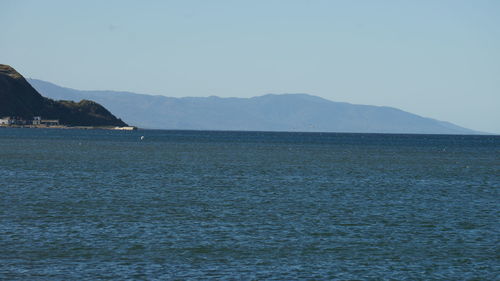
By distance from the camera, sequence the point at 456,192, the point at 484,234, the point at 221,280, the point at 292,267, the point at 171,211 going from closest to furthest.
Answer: the point at 221,280, the point at 292,267, the point at 484,234, the point at 171,211, the point at 456,192

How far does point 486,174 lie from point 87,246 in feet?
223

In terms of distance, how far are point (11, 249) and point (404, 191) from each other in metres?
40.4

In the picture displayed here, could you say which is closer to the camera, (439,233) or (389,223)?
(439,233)

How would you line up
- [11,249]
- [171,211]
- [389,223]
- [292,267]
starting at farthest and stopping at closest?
1. [171,211]
2. [389,223]
3. [11,249]
4. [292,267]

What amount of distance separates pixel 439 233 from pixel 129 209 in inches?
773

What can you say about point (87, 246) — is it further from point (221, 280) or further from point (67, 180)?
point (67, 180)

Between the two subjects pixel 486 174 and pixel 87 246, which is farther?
pixel 486 174

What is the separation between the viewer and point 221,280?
89.9 ft

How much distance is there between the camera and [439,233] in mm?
39125

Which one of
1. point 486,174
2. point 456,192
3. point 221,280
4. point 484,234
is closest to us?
point 221,280

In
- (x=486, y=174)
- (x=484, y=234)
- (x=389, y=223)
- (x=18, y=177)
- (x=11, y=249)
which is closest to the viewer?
(x=11, y=249)

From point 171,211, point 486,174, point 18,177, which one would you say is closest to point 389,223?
point 171,211

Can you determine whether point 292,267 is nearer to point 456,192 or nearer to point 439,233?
point 439,233

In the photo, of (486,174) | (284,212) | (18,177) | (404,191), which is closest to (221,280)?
(284,212)
